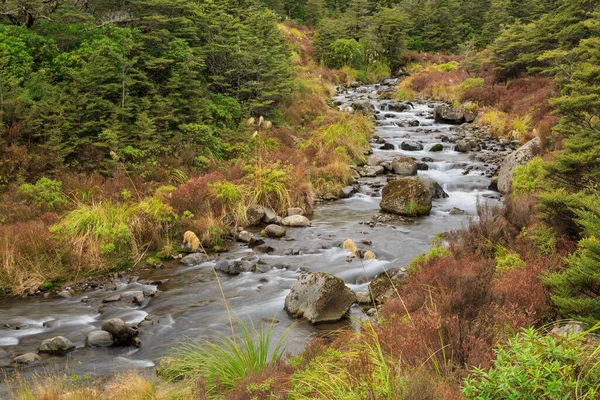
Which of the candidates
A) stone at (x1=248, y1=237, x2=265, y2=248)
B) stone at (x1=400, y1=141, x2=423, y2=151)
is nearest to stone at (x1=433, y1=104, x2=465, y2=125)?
stone at (x1=400, y1=141, x2=423, y2=151)

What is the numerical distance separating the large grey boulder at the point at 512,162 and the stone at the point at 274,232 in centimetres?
718

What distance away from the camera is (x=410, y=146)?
68.1ft

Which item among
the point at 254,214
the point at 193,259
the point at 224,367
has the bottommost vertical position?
the point at 193,259

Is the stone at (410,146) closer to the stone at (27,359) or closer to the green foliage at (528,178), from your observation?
the green foliage at (528,178)

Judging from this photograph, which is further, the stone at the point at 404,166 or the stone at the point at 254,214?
the stone at the point at 404,166

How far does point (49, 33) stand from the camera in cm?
1385

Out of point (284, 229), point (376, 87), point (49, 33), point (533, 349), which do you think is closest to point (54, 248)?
point (284, 229)

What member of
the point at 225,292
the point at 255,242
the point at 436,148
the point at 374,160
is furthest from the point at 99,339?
the point at 436,148

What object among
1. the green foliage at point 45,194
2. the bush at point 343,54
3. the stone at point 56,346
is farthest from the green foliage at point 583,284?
the bush at point 343,54

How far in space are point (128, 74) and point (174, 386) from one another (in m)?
10.6

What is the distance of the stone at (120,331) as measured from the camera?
7387mm

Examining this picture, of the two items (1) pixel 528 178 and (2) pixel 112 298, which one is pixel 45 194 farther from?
(1) pixel 528 178

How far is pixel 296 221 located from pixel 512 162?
23.9 feet

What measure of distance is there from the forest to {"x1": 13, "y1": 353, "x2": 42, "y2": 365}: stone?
897 mm
